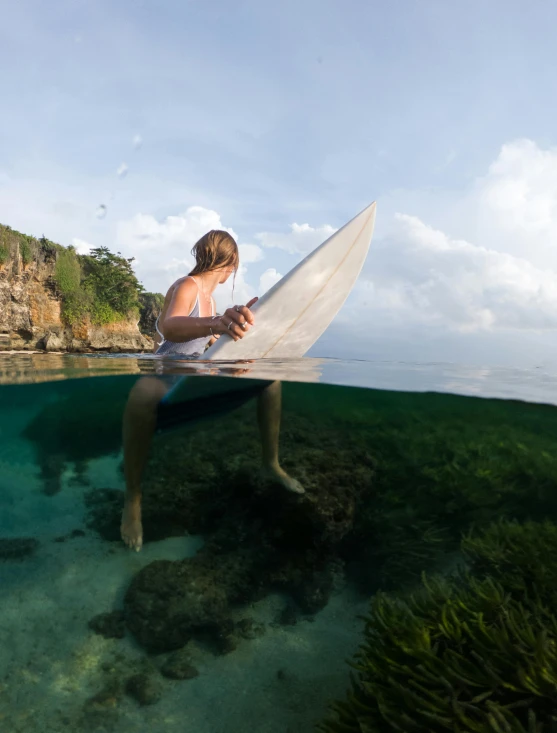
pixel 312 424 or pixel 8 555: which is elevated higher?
pixel 312 424

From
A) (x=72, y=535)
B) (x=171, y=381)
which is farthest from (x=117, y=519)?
(x=171, y=381)

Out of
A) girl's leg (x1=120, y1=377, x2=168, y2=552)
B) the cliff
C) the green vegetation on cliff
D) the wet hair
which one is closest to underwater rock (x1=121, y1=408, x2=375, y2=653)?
girl's leg (x1=120, y1=377, x2=168, y2=552)

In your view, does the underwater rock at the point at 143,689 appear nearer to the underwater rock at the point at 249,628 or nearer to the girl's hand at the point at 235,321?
the underwater rock at the point at 249,628

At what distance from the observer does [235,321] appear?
4246 mm

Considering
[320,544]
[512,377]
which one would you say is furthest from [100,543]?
[512,377]

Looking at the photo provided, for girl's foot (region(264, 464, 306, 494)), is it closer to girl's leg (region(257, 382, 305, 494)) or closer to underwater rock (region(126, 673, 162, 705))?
girl's leg (region(257, 382, 305, 494))

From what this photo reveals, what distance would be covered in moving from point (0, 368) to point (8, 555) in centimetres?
288

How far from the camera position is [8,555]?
5.12m

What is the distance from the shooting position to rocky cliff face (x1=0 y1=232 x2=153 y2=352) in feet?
111

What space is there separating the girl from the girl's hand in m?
0.27

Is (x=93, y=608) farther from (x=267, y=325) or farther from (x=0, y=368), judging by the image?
(x=0, y=368)

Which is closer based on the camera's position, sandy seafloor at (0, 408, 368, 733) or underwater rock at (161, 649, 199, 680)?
sandy seafloor at (0, 408, 368, 733)

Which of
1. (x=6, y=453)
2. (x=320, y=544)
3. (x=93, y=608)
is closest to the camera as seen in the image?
(x=93, y=608)

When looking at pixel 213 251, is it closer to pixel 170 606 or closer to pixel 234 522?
pixel 234 522
